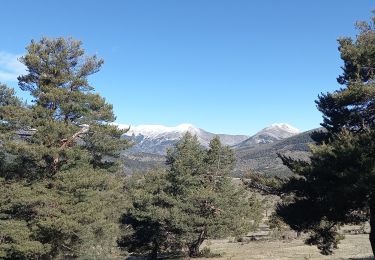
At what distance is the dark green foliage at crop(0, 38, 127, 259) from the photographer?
93.5 ft

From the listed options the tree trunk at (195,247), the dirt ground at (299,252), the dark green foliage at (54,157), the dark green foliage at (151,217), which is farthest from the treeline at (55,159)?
the dirt ground at (299,252)

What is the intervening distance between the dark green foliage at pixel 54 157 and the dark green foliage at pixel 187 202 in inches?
540

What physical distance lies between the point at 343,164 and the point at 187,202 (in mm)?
25711

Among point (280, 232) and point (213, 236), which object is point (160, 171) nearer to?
point (213, 236)

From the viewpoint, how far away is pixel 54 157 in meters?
29.8

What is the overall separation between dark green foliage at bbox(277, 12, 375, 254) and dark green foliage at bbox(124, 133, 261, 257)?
17.9 metres

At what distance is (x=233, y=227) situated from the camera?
4847 centimetres

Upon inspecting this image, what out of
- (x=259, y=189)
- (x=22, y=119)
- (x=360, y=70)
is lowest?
Answer: (x=259, y=189)

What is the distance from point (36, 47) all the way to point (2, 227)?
41.2 feet

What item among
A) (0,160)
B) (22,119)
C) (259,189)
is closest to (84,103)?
(22,119)

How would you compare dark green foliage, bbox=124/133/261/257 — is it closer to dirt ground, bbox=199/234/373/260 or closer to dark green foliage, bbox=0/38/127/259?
dirt ground, bbox=199/234/373/260

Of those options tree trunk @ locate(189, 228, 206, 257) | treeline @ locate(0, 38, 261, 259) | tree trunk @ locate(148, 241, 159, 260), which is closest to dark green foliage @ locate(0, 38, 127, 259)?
treeline @ locate(0, 38, 261, 259)

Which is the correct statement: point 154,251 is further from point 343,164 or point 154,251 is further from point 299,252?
point 343,164

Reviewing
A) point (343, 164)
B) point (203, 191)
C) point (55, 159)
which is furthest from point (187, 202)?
point (343, 164)
